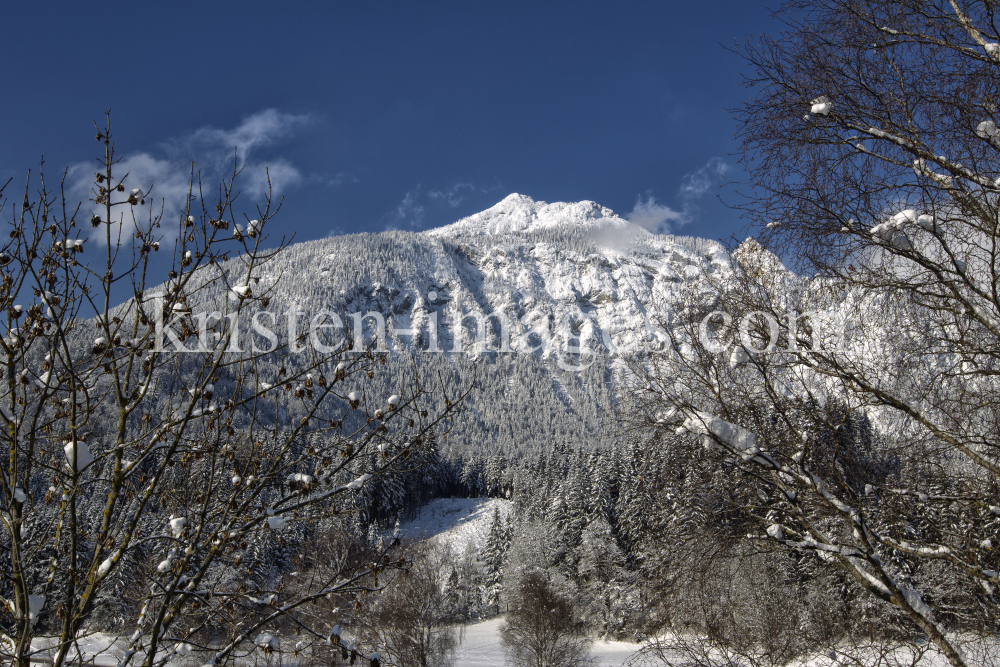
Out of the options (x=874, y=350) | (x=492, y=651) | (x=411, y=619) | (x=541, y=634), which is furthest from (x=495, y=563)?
(x=874, y=350)

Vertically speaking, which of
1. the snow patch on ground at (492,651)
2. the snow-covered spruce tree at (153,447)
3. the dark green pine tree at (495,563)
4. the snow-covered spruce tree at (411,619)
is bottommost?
the snow patch on ground at (492,651)

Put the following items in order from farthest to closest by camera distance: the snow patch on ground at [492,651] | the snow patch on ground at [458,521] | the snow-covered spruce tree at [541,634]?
the snow patch on ground at [458,521]
the snow patch on ground at [492,651]
the snow-covered spruce tree at [541,634]

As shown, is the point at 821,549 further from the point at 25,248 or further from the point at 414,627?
the point at 414,627

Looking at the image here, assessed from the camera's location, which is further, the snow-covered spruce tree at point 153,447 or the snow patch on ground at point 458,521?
the snow patch on ground at point 458,521

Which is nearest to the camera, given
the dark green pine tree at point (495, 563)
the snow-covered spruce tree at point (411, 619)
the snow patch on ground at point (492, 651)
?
the snow-covered spruce tree at point (411, 619)

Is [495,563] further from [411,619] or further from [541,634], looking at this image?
[411,619]

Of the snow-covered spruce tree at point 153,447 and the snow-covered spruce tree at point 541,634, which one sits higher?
the snow-covered spruce tree at point 153,447

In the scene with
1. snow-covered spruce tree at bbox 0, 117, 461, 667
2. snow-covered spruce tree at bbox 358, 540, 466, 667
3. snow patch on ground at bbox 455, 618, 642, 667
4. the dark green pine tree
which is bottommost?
snow patch on ground at bbox 455, 618, 642, 667

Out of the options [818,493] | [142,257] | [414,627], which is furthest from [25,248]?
[414,627]

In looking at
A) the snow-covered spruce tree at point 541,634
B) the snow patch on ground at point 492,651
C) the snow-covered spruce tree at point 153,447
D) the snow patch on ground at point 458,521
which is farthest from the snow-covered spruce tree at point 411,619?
the snow patch on ground at point 458,521

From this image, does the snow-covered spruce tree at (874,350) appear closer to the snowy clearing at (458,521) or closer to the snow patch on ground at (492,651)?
the snow patch on ground at (492,651)

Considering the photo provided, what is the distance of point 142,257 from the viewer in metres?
2.85

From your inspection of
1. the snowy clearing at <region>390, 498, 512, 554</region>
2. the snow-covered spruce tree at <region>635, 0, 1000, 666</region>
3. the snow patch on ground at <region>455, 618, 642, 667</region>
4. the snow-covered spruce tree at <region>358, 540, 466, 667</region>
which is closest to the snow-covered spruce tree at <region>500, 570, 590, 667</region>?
the snow patch on ground at <region>455, 618, 642, 667</region>

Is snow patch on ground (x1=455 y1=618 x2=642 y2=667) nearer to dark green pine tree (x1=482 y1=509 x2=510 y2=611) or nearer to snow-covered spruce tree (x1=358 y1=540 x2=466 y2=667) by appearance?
snow-covered spruce tree (x1=358 y1=540 x2=466 y2=667)
